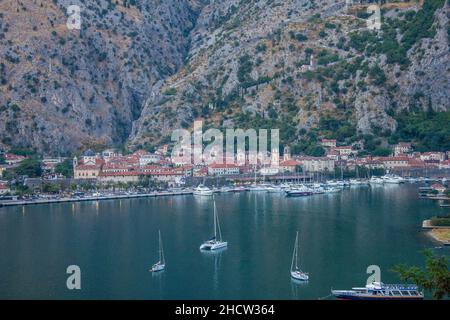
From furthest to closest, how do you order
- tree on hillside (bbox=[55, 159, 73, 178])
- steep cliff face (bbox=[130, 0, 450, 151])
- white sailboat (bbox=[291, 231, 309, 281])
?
1. steep cliff face (bbox=[130, 0, 450, 151])
2. tree on hillside (bbox=[55, 159, 73, 178])
3. white sailboat (bbox=[291, 231, 309, 281])

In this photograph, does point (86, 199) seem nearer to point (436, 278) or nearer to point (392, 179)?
point (392, 179)

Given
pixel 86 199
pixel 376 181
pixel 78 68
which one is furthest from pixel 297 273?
pixel 78 68

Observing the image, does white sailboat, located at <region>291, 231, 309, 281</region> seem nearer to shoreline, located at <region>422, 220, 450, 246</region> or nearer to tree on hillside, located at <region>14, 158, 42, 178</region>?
shoreline, located at <region>422, 220, 450, 246</region>

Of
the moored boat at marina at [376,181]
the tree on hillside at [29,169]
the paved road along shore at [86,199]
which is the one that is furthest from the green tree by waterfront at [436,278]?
the tree on hillside at [29,169]

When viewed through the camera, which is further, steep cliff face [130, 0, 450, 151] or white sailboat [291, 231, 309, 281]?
steep cliff face [130, 0, 450, 151]

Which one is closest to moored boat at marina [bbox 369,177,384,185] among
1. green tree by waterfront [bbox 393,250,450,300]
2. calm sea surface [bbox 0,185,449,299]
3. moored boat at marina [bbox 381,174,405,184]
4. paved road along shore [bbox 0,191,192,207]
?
moored boat at marina [bbox 381,174,405,184]

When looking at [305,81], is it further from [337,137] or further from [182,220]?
[182,220]
